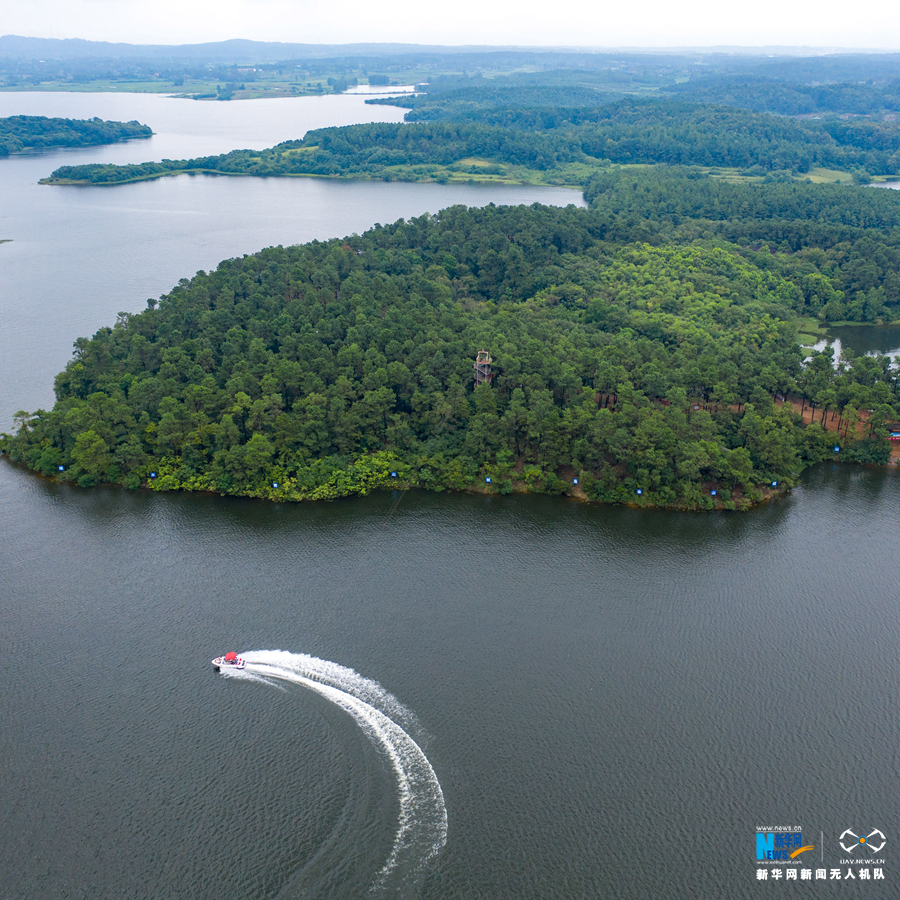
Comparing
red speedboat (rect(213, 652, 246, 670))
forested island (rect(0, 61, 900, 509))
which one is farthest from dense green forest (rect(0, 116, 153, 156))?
red speedboat (rect(213, 652, 246, 670))

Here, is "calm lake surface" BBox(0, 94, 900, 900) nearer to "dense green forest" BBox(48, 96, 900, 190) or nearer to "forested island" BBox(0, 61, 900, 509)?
"forested island" BBox(0, 61, 900, 509)

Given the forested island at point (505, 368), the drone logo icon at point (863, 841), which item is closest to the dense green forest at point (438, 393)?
the forested island at point (505, 368)

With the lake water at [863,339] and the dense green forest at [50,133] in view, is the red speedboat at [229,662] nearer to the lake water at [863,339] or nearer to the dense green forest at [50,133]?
the lake water at [863,339]

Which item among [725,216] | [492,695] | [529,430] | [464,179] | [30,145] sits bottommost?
[492,695]

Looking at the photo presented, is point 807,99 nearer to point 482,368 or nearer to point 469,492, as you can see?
point 482,368

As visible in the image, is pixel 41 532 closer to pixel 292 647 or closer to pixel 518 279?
pixel 292 647

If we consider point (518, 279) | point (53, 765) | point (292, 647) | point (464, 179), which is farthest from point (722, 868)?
point (464, 179)

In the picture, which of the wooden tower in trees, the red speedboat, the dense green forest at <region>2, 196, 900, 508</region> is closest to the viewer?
the red speedboat
